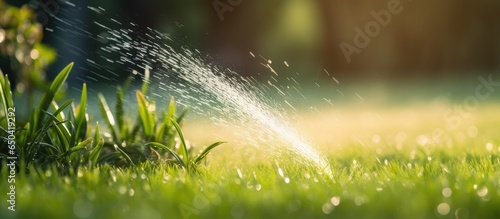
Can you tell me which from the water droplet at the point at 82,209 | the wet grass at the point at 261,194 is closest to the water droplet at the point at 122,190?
the wet grass at the point at 261,194

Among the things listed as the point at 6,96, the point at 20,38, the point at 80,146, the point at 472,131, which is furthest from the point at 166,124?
the point at 472,131

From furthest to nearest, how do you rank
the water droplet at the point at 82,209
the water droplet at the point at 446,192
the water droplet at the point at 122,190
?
the water droplet at the point at 122,190
the water droplet at the point at 446,192
the water droplet at the point at 82,209

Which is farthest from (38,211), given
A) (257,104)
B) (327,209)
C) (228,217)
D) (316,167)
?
(257,104)

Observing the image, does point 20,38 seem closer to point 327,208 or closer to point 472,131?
point 327,208

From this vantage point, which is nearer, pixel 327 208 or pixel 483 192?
pixel 327 208

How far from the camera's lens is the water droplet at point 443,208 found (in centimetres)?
225

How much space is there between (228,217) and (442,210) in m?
0.73

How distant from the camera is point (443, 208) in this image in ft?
7.47

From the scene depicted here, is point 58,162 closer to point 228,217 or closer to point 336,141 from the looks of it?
point 228,217

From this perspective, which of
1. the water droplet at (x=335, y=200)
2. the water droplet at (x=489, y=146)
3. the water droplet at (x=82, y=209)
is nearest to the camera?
the water droplet at (x=82, y=209)

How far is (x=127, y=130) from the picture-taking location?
372cm

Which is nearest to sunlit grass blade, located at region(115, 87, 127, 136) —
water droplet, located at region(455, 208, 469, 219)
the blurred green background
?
water droplet, located at region(455, 208, 469, 219)

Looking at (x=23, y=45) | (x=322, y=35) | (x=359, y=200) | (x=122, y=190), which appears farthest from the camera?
(x=322, y=35)

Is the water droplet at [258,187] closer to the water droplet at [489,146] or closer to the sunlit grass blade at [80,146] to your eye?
the sunlit grass blade at [80,146]
